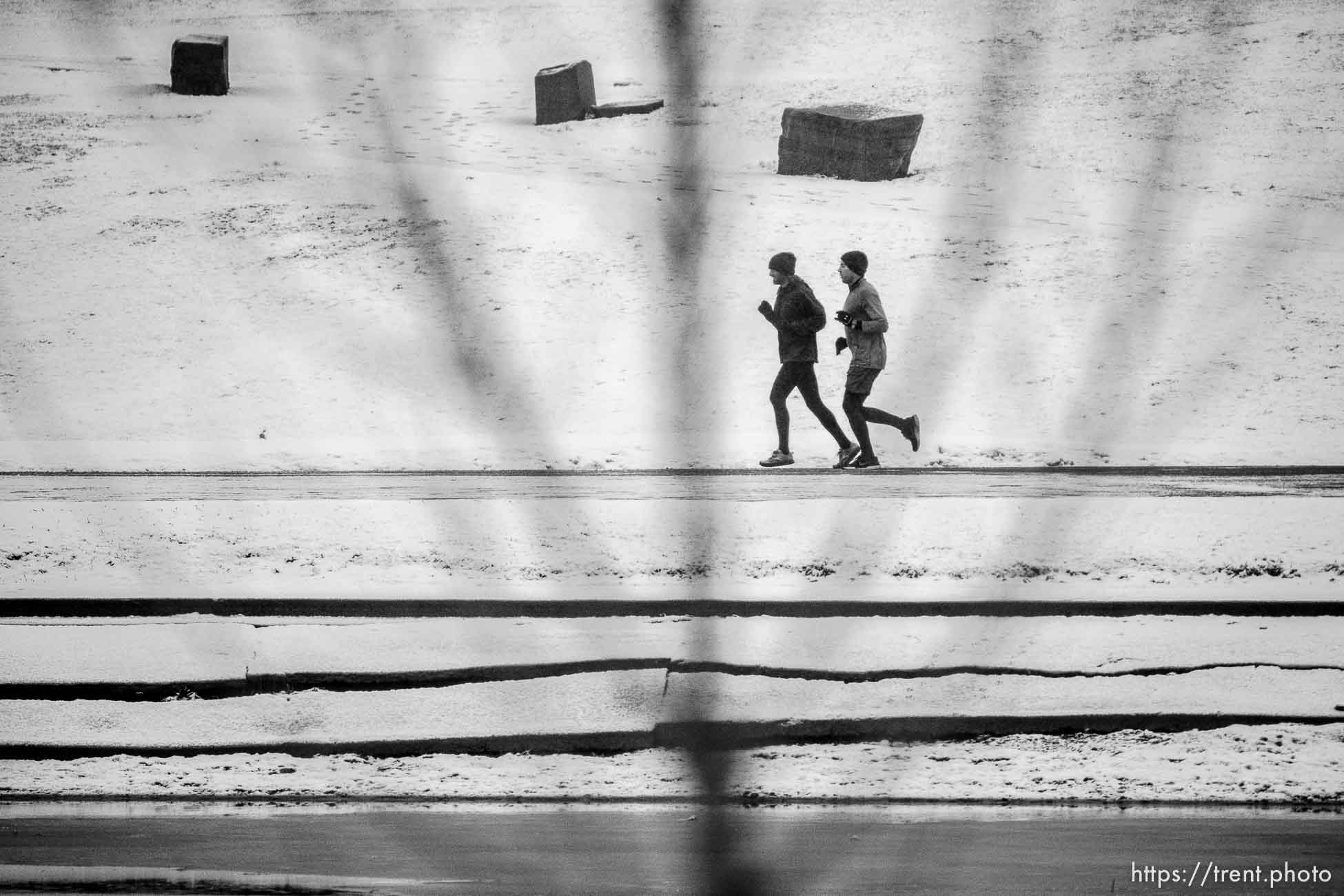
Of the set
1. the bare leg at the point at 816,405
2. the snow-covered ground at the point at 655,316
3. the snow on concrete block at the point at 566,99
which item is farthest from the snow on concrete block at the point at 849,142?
the bare leg at the point at 816,405

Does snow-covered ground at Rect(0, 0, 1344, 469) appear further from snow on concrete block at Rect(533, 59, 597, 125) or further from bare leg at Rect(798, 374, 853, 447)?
bare leg at Rect(798, 374, 853, 447)

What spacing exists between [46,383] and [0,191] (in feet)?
21.5

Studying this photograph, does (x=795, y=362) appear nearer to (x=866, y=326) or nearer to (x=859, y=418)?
(x=866, y=326)

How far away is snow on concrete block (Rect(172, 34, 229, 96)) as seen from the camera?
2122 centimetres

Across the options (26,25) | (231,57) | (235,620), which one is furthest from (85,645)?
(231,57)

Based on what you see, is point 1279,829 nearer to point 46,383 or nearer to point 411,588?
point 411,588

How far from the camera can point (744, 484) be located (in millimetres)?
9117

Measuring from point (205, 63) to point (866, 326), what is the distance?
1682 cm

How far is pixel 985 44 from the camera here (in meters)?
1.86

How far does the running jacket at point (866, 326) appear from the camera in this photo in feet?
28.3

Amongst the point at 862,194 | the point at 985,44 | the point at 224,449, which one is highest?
the point at 985,44

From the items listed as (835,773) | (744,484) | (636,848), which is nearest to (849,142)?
(744,484)

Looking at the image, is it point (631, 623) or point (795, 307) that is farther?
point (795, 307)

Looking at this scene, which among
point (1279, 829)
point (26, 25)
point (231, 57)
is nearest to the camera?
point (26, 25)
